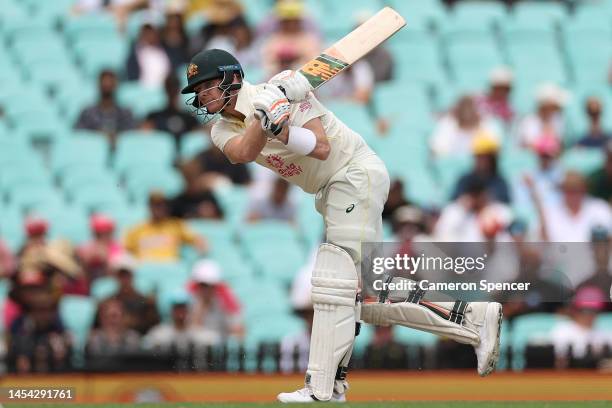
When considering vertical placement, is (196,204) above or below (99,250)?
above

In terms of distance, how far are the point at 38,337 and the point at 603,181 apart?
4.00 meters

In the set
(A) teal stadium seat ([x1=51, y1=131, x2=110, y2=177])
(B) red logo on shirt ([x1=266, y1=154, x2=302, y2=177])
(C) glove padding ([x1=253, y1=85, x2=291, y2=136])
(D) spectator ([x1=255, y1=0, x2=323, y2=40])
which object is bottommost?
(B) red logo on shirt ([x1=266, y1=154, x2=302, y2=177])

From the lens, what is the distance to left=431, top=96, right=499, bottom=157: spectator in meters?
10.8

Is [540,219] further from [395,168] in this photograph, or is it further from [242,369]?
[242,369]

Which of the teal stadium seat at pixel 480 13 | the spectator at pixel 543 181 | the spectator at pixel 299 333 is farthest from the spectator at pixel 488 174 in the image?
the teal stadium seat at pixel 480 13

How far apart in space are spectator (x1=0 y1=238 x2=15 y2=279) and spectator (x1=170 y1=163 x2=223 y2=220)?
1147mm

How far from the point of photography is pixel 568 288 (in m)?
7.66

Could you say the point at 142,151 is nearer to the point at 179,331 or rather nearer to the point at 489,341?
the point at 179,331

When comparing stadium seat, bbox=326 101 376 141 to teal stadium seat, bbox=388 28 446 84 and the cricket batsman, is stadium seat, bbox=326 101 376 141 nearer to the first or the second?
teal stadium seat, bbox=388 28 446 84

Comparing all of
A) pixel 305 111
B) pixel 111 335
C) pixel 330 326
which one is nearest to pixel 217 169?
pixel 111 335

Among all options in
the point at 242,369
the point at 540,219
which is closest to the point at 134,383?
the point at 242,369

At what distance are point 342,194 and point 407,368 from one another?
6.36ft

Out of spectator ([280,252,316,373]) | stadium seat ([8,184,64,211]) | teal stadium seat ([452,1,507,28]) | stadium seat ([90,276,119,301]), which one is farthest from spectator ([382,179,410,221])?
teal stadium seat ([452,1,507,28])

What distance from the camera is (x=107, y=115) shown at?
1108 centimetres
